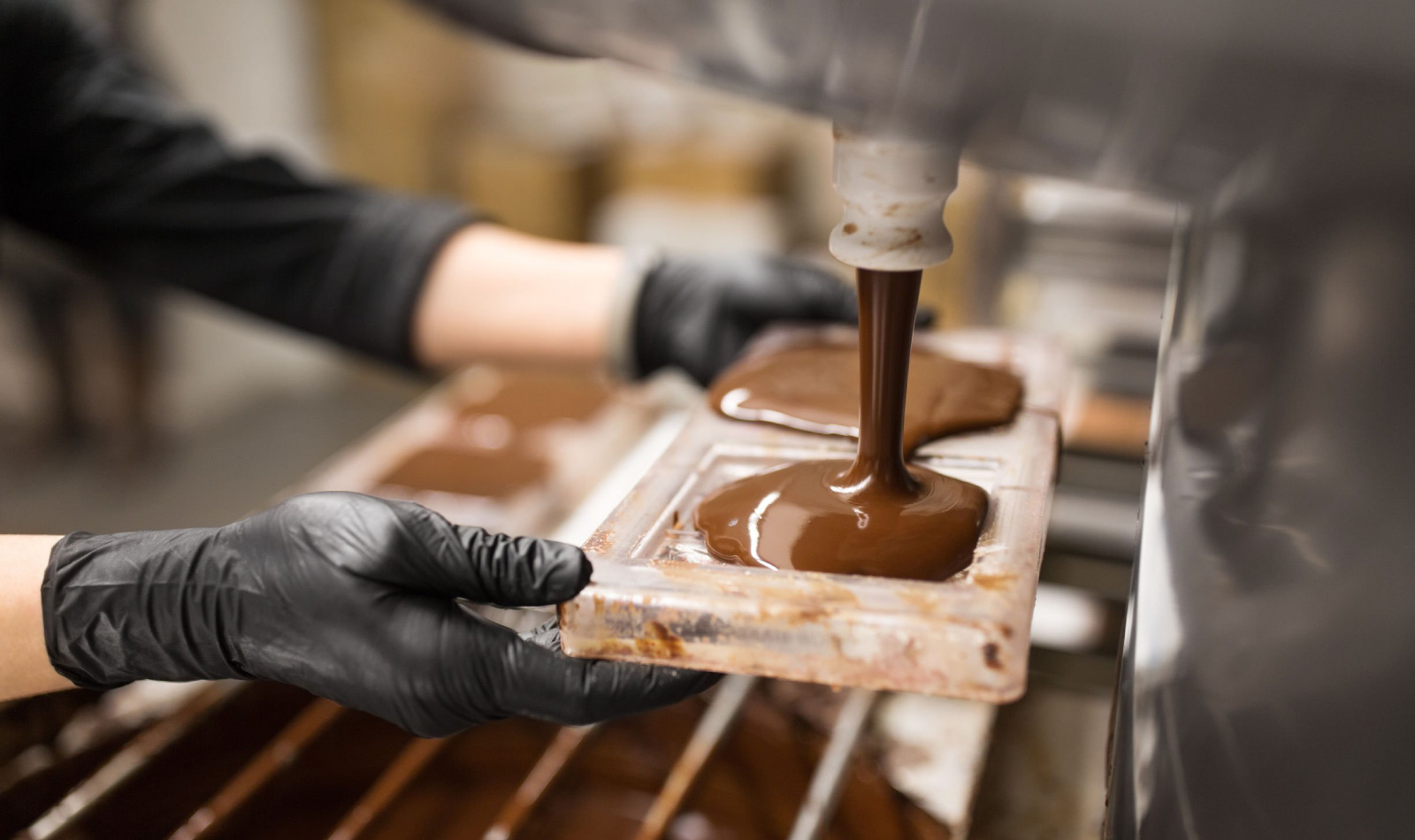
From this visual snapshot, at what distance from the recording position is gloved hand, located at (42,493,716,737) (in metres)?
0.78

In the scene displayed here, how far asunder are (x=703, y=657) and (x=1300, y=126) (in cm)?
51

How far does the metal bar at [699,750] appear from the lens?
3.48 ft

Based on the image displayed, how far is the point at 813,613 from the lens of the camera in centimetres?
73

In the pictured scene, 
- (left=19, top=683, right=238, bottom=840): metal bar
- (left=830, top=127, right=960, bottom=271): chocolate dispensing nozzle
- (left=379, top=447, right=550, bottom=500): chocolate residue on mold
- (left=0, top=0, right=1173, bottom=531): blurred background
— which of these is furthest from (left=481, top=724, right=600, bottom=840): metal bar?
(left=0, top=0, right=1173, bottom=531): blurred background

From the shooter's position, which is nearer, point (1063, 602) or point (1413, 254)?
point (1413, 254)

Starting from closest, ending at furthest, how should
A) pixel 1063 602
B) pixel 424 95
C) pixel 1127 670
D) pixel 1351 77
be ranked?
pixel 1351 77 < pixel 1127 670 < pixel 1063 602 < pixel 424 95

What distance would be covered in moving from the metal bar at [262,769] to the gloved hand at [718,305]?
0.69 metres

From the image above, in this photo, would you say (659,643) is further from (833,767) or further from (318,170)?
(318,170)

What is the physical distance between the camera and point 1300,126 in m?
0.56

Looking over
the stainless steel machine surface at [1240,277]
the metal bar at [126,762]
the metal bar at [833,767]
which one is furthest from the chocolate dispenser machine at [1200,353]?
the metal bar at [126,762]

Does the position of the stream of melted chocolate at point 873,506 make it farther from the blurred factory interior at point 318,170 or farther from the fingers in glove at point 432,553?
the blurred factory interior at point 318,170

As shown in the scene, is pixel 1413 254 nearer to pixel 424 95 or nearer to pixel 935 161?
pixel 935 161

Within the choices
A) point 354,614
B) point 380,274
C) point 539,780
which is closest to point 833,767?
point 539,780

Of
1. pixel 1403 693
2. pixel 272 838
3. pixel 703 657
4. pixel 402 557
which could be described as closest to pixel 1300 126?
pixel 1403 693
